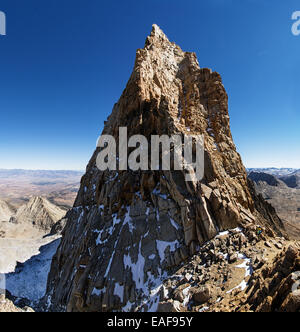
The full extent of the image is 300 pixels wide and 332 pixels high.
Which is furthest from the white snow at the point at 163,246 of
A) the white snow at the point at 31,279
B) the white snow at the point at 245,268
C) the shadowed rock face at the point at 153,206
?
the white snow at the point at 31,279

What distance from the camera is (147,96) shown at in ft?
98.3

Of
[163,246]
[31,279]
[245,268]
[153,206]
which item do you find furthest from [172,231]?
[31,279]

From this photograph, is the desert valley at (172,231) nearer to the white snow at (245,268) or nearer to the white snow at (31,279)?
the white snow at (245,268)

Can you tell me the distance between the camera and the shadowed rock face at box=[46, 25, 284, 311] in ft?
57.4

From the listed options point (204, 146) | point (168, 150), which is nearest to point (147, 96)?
point (168, 150)

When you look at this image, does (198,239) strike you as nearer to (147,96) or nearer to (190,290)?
(190,290)

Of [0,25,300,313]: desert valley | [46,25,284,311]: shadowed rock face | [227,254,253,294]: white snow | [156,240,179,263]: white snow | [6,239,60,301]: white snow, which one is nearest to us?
[227,254,253,294]: white snow

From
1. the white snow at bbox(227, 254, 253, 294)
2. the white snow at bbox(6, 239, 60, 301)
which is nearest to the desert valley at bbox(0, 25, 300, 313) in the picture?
the white snow at bbox(227, 254, 253, 294)

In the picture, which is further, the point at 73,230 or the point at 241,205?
the point at 73,230

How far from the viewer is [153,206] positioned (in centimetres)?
2223

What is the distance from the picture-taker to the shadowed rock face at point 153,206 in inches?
688

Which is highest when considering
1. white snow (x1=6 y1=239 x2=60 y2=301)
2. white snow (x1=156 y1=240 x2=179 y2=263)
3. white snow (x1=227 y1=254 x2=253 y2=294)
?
white snow (x1=227 y1=254 x2=253 y2=294)

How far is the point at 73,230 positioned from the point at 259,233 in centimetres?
3242

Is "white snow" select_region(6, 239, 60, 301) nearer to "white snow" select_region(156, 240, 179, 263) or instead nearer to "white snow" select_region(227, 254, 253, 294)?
"white snow" select_region(156, 240, 179, 263)
